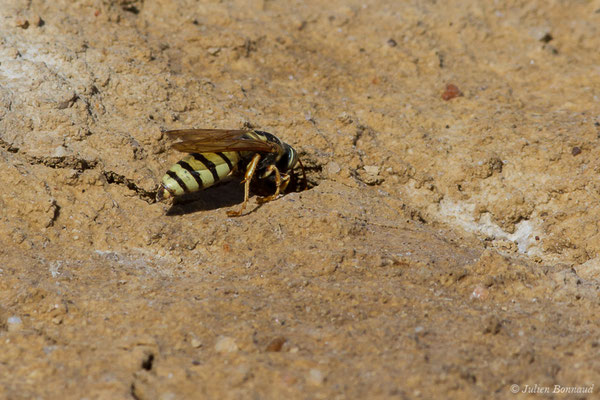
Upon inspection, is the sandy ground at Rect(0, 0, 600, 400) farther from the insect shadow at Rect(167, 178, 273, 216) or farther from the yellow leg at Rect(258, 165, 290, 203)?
the yellow leg at Rect(258, 165, 290, 203)

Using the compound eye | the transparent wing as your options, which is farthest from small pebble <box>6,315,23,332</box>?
the compound eye

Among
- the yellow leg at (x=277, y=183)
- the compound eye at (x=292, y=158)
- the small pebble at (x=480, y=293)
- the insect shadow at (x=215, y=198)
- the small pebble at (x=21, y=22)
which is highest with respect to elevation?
the small pebble at (x=21, y=22)

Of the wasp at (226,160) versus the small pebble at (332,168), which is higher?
the wasp at (226,160)

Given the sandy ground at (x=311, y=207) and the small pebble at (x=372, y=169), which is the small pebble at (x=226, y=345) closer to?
the sandy ground at (x=311, y=207)

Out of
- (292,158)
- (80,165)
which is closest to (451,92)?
(292,158)

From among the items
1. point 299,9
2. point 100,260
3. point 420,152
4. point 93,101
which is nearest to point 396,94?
point 420,152

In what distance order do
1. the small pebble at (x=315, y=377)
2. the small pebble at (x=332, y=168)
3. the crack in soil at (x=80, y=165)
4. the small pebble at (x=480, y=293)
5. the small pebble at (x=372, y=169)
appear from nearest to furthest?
the small pebble at (x=315, y=377)
the small pebble at (x=480, y=293)
the crack in soil at (x=80, y=165)
the small pebble at (x=332, y=168)
the small pebble at (x=372, y=169)

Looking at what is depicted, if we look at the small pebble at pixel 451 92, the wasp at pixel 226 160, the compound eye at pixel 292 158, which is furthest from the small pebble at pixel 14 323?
the small pebble at pixel 451 92
